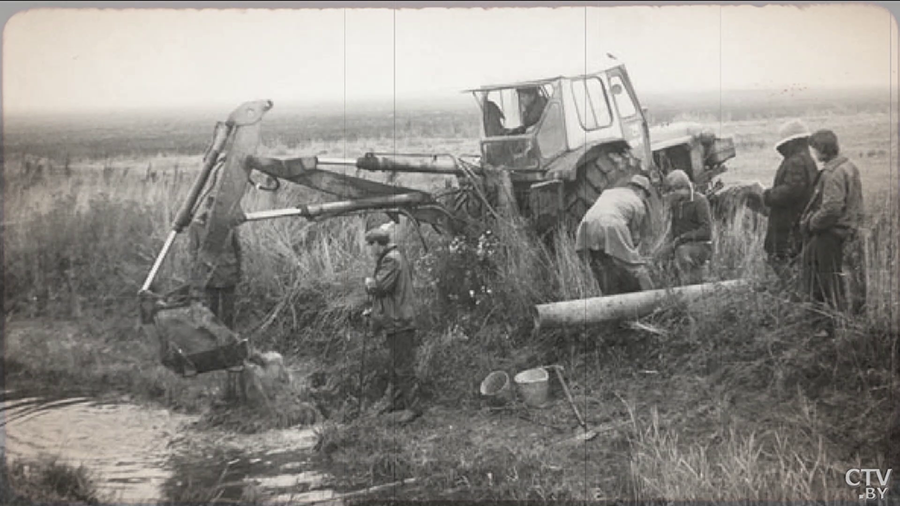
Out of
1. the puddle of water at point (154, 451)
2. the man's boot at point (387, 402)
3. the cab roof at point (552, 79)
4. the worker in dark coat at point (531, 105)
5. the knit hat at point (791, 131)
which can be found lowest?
the puddle of water at point (154, 451)

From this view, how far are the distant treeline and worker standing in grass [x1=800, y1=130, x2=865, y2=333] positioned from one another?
1.63ft

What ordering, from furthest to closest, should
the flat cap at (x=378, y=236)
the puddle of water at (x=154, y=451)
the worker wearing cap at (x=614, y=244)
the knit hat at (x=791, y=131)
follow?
the knit hat at (x=791, y=131)
the worker wearing cap at (x=614, y=244)
the flat cap at (x=378, y=236)
the puddle of water at (x=154, y=451)

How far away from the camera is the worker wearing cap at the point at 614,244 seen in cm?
559

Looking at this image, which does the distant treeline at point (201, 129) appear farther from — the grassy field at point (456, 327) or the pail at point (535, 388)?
the pail at point (535, 388)

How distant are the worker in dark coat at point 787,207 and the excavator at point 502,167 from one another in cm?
39

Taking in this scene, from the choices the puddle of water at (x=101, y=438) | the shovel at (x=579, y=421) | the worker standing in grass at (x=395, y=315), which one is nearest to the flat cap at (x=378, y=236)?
the worker standing in grass at (x=395, y=315)

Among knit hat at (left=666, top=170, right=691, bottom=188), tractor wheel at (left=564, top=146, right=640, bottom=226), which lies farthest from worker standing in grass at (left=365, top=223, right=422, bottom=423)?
knit hat at (left=666, top=170, right=691, bottom=188)

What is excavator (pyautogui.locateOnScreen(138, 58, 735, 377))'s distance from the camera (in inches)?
216

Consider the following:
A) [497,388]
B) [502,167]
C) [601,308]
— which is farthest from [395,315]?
[601,308]

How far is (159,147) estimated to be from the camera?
555 cm

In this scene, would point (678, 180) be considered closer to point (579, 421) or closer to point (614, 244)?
point (614, 244)

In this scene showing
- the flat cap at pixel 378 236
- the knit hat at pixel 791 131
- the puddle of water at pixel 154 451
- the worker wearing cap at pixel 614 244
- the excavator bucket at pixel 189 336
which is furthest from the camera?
the knit hat at pixel 791 131

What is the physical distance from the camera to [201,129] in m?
5.54

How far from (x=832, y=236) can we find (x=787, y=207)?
0.35 meters
